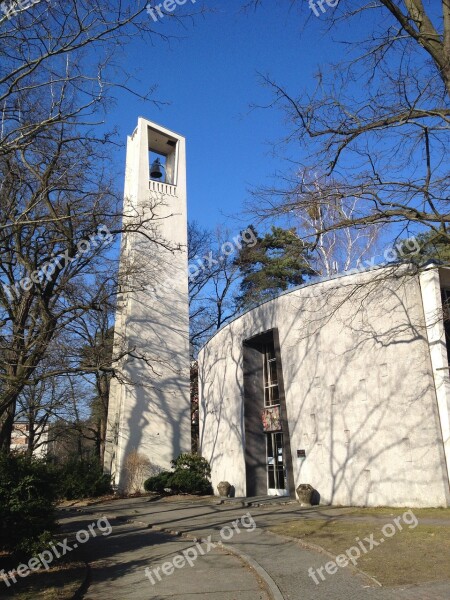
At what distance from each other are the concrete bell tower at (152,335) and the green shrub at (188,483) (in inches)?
104

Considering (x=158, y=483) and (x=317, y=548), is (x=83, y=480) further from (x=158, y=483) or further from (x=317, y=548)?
(x=317, y=548)

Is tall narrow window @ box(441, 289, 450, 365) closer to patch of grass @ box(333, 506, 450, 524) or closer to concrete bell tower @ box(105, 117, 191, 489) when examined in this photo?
patch of grass @ box(333, 506, 450, 524)

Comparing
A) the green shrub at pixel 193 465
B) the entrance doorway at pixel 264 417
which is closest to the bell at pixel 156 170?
the entrance doorway at pixel 264 417

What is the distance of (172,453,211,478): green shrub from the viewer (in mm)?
23438

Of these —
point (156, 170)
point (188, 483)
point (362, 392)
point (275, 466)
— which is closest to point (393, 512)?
point (362, 392)

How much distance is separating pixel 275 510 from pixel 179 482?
7.79m

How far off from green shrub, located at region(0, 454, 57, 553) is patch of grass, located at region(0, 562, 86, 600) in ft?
1.64

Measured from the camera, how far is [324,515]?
13664 mm

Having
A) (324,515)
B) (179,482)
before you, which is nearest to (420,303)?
(324,515)

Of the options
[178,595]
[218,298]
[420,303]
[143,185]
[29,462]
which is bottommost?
[178,595]

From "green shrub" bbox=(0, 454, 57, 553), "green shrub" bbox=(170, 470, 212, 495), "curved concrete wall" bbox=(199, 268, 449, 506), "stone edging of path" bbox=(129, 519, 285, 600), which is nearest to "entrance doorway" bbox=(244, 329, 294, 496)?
"curved concrete wall" bbox=(199, 268, 449, 506)

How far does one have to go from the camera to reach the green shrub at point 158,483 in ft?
74.2

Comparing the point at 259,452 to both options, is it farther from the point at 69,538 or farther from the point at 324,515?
the point at 69,538

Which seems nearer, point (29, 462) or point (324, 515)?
point (29, 462)
